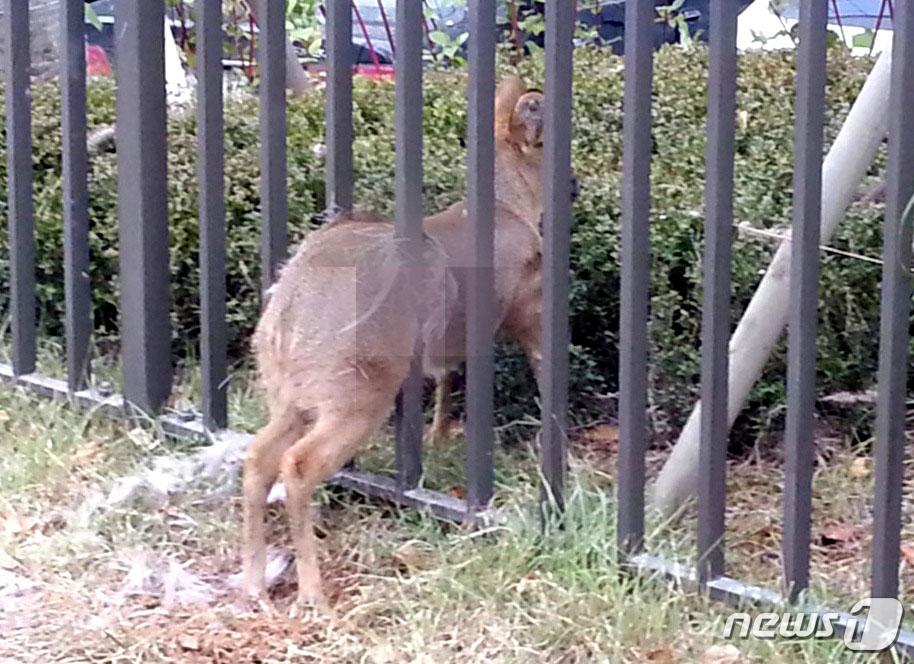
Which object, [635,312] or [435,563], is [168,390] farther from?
[635,312]

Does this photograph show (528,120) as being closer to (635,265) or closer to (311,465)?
(635,265)

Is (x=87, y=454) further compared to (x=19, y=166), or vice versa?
(x=19, y=166)

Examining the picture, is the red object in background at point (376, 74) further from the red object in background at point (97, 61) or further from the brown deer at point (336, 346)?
the brown deer at point (336, 346)

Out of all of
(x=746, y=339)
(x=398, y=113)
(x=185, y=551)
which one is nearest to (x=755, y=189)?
(x=746, y=339)

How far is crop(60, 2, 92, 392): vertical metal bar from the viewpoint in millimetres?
4781

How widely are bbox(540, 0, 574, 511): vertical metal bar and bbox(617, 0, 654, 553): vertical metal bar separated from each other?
0.55 feet

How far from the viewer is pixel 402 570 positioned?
3.84m

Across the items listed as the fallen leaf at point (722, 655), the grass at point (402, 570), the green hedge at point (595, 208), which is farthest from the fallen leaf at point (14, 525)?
the fallen leaf at point (722, 655)

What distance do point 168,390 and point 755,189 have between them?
189 cm

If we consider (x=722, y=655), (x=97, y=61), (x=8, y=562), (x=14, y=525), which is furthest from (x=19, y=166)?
(x=97, y=61)

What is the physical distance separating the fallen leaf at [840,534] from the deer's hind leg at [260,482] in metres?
1.38

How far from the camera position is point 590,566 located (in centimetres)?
368

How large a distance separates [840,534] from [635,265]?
1073 mm

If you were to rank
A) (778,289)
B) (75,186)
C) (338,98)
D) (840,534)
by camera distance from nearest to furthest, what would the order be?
(778,289) → (338,98) → (840,534) → (75,186)
